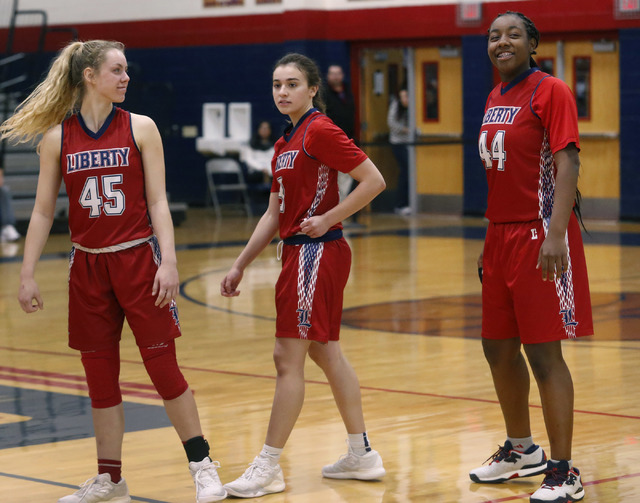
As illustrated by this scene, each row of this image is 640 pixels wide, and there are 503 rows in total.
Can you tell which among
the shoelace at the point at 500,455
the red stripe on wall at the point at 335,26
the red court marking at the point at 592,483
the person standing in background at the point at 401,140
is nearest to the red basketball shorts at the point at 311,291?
the shoelace at the point at 500,455

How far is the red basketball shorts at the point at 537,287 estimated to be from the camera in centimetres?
435

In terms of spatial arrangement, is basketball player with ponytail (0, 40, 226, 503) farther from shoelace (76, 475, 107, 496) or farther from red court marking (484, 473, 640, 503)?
red court marking (484, 473, 640, 503)

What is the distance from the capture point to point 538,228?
4387mm

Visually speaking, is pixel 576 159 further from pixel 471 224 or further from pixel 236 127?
pixel 236 127

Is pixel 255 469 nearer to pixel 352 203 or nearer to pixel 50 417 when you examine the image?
pixel 352 203

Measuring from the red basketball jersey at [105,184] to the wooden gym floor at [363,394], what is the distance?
936 millimetres

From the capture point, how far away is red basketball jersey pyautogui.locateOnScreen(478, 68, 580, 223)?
14.1 feet

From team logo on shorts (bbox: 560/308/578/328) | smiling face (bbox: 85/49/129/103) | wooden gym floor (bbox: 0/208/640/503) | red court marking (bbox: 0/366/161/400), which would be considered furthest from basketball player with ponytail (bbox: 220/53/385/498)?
red court marking (bbox: 0/366/161/400)

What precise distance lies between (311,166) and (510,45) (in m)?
0.81

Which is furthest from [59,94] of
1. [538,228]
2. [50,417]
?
[50,417]

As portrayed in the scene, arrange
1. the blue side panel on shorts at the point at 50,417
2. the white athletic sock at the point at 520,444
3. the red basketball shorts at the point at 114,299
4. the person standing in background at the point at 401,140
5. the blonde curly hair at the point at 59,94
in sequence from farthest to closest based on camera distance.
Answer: the person standing in background at the point at 401,140
the blue side panel on shorts at the point at 50,417
the white athletic sock at the point at 520,444
the blonde curly hair at the point at 59,94
the red basketball shorts at the point at 114,299

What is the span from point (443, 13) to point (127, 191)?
44.4ft

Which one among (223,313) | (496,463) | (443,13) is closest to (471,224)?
(443,13)

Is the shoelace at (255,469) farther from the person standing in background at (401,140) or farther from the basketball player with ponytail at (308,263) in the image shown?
the person standing in background at (401,140)
